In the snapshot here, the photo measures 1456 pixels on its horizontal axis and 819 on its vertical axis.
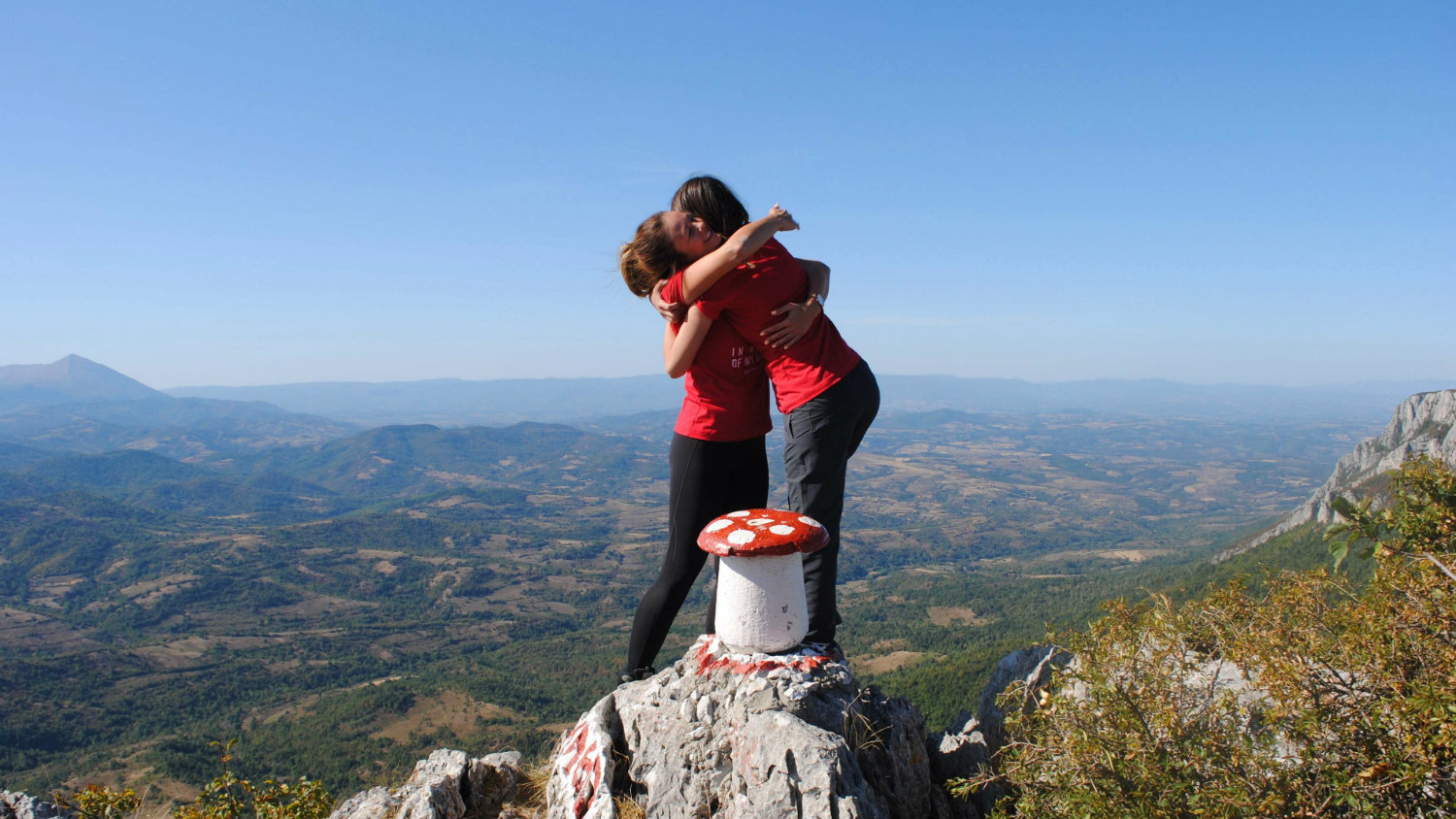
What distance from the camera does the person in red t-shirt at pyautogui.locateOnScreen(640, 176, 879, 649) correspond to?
4570 millimetres

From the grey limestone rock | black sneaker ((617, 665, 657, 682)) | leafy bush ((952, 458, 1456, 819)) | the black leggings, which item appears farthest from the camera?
black sneaker ((617, 665, 657, 682))

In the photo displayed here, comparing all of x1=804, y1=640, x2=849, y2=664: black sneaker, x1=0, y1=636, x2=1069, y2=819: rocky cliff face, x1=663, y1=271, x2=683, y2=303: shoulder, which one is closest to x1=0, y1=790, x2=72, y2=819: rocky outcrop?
x1=0, y1=636, x2=1069, y2=819: rocky cliff face

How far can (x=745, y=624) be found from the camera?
473 cm

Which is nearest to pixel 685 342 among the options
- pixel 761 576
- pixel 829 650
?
pixel 761 576

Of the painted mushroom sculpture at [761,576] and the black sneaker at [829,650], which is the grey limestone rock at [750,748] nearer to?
the black sneaker at [829,650]

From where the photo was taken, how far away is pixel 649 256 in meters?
4.63

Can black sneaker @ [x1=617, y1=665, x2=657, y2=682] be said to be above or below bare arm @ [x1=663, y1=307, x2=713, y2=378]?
below

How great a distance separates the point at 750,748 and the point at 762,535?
1.16 meters

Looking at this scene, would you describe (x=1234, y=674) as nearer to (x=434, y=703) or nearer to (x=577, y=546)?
(x=434, y=703)

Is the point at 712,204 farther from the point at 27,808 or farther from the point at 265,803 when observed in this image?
the point at 27,808

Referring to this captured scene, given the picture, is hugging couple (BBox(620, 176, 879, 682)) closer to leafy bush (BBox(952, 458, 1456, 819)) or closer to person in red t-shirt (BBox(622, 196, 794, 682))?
person in red t-shirt (BBox(622, 196, 794, 682))

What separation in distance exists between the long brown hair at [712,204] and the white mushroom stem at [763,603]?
2.05 m

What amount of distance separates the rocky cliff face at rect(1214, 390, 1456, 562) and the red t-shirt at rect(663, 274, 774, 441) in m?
86.5

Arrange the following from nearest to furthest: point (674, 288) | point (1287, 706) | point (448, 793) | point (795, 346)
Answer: point (1287, 706)
point (674, 288)
point (795, 346)
point (448, 793)
